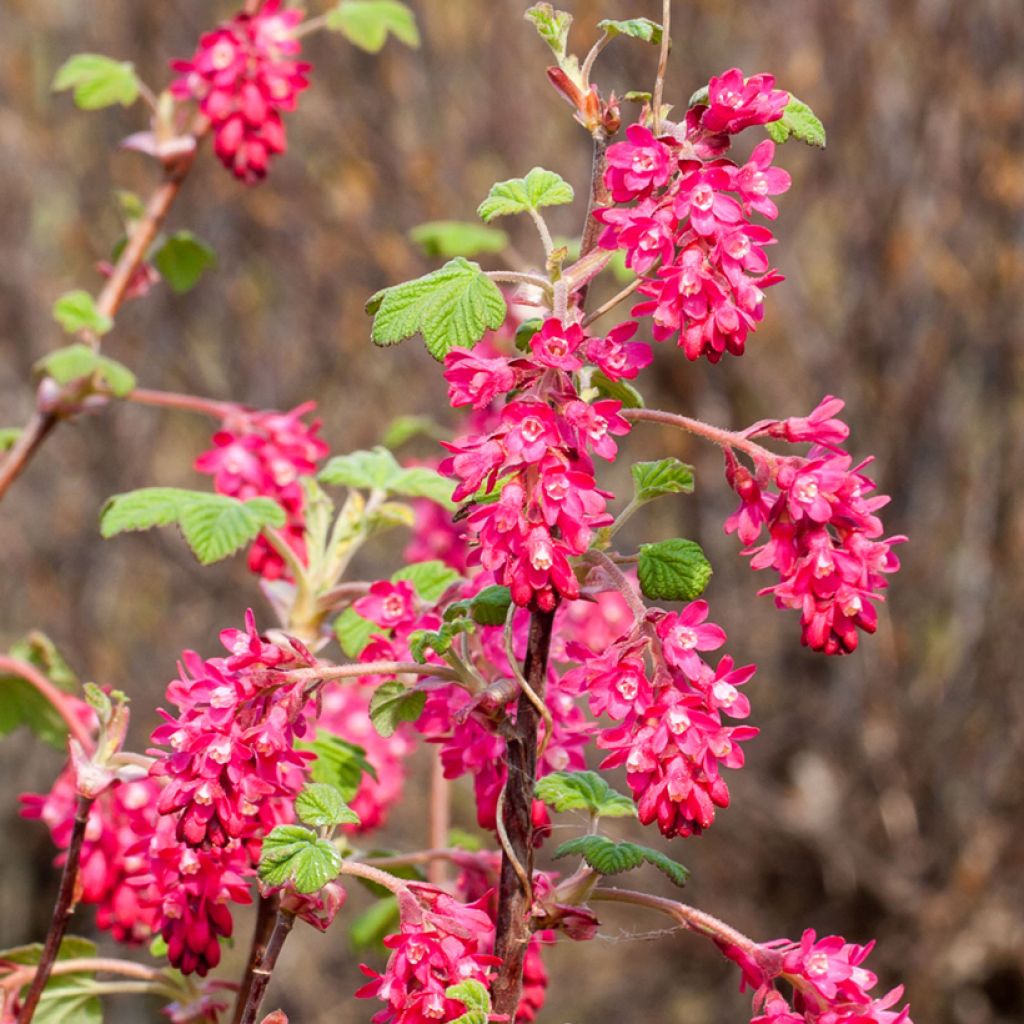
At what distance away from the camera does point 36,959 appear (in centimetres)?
172

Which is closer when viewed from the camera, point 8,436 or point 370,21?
point 8,436

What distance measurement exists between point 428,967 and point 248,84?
1.49 metres

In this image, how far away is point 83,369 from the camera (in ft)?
6.79

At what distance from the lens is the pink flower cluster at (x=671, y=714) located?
3.82 feet

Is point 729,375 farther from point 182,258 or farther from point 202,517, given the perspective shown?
point 202,517

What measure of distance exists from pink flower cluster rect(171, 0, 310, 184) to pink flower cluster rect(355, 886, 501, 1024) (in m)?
1.37

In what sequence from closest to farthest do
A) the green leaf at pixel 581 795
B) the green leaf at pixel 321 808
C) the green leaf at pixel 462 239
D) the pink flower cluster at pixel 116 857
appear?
the green leaf at pixel 321 808
the green leaf at pixel 581 795
the pink flower cluster at pixel 116 857
the green leaf at pixel 462 239

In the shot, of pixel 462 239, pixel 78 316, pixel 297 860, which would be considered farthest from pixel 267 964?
pixel 462 239

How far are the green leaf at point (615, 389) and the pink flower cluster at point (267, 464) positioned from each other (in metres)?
0.67

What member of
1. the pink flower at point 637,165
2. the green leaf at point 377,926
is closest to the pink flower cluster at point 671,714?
the pink flower at point 637,165

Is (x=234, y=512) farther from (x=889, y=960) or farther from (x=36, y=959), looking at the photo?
(x=889, y=960)

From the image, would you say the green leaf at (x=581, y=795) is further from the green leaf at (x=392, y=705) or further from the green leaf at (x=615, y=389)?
the green leaf at (x=615, y=389)

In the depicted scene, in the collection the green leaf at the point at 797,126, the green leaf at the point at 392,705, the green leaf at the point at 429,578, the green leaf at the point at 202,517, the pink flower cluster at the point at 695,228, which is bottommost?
the green leaf at the point at 392,705

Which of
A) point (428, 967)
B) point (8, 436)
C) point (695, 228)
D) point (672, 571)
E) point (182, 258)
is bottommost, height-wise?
point (428, 967)
